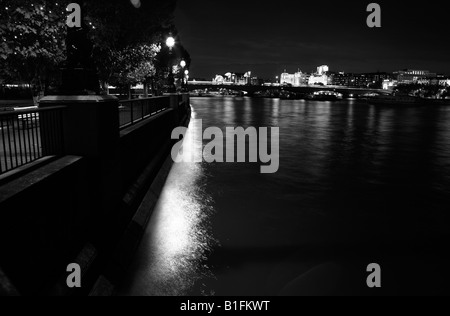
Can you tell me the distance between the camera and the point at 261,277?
202 inches

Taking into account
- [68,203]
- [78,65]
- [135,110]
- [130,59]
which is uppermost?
[130,59]

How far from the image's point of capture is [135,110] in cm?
1070

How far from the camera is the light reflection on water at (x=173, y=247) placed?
4898 mm

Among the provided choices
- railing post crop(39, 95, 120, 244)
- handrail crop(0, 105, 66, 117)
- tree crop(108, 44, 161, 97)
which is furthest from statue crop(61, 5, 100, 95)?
tree crop(108, 44, 161, 97)

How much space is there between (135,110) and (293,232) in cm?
635

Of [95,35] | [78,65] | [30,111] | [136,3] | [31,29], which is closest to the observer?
[30,111]

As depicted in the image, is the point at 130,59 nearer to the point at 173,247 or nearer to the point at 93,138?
the point at 93,138

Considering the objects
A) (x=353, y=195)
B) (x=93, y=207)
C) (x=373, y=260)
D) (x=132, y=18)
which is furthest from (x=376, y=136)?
(x=93, y=207)

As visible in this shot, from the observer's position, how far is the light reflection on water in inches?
193

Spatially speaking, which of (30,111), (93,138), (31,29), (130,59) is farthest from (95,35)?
(30,111)

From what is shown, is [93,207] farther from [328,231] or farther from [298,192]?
[298,192]

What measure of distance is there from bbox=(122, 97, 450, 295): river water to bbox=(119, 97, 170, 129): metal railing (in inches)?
81.3

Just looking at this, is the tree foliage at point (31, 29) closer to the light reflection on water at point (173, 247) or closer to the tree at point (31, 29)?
the tree at point (31, 29)

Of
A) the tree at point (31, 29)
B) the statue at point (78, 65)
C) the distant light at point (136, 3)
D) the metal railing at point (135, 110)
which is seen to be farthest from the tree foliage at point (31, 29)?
the distant light at point (136, 3)
